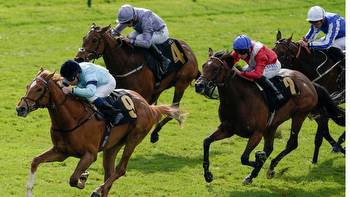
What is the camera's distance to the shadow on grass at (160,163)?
44.9ft

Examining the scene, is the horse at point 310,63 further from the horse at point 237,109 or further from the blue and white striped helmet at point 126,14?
the blue and white striped helmet at point 126,14

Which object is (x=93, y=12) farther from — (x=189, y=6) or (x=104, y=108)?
(x=104, y=108)

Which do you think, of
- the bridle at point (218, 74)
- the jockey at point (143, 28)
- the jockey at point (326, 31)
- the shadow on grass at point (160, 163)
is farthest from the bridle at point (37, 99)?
the jockey at point (326, 31)

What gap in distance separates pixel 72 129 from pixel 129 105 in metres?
1.11

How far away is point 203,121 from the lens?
58.3 ft

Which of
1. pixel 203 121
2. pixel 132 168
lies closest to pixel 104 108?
pixel 132 168

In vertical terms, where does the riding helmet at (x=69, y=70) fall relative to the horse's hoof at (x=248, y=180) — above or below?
above

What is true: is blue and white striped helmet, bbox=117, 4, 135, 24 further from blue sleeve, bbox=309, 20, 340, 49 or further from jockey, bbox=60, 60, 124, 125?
blue sleeve, bbox=309, 20, 340, 49

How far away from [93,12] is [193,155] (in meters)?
12.7

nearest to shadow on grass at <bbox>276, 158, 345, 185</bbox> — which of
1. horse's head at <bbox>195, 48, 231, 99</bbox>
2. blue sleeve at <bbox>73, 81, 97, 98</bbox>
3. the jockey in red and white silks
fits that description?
the jockey in red and white silks

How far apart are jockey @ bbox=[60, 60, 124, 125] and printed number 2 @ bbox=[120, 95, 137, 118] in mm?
176

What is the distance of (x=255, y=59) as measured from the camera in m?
12.5

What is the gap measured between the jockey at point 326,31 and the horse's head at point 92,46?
3.85 m

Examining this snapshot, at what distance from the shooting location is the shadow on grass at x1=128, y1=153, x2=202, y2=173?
13672mm
